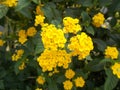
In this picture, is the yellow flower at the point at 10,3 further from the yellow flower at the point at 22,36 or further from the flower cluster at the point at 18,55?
the flower cluster at the point at 18,55

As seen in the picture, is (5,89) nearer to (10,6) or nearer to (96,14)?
(10,6)

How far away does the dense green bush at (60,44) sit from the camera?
1.31 metres

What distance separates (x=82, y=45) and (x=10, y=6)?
1.60ft

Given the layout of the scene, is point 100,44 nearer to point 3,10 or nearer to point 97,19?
point 97,19

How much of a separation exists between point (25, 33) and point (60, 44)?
55 centimetres

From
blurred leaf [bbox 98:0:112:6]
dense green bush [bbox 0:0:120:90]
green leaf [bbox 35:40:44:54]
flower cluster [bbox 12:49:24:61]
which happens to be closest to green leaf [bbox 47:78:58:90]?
dense green bush [bbox 0:0:120:90]

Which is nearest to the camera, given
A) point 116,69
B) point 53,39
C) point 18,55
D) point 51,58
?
point 53,39

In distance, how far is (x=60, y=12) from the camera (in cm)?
171

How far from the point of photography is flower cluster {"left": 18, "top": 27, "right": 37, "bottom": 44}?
5.50 ft

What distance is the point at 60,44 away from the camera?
3.98 feet

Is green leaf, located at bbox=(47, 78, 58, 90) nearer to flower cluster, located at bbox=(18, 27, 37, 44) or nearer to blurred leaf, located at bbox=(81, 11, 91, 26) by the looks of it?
flower cluster, located at bbox=(18, 27, 37, 44)

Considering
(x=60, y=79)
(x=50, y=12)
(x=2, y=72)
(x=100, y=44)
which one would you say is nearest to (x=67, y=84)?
(x=60, y=79)

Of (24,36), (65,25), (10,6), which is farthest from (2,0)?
(65,25)

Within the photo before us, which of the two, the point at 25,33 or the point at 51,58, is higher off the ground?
the point at 51,58
